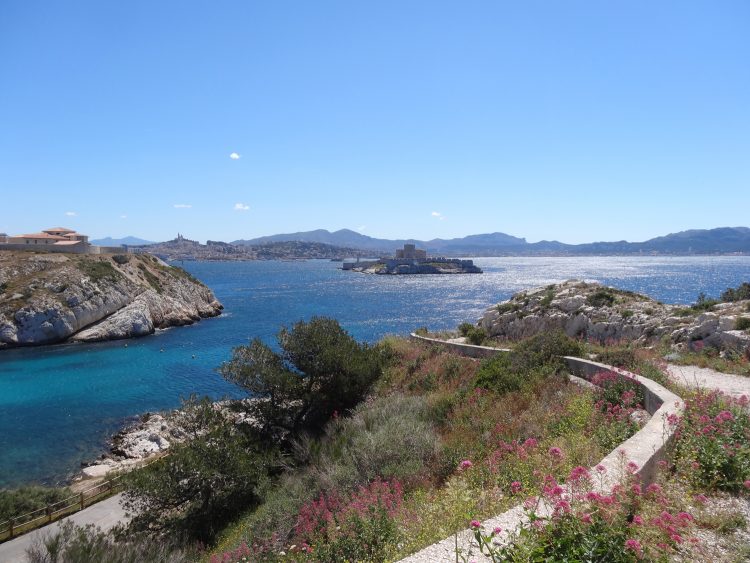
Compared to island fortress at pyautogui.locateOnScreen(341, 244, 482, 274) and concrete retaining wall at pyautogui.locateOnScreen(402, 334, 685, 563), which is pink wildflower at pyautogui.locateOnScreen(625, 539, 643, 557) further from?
island fortress at pyautogui.locateOnScreen(341, 244, 482, 274)

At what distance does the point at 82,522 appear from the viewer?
15461mm

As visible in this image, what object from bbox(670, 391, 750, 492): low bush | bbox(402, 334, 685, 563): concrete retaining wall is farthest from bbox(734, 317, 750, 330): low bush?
bbox(670, 391, 750, 492): low bush

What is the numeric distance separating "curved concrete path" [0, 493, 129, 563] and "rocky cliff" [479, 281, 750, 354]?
21.7m

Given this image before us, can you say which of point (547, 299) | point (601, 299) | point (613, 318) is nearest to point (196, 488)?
point (613, 318)

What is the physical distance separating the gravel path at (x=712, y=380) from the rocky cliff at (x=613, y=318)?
135 inches

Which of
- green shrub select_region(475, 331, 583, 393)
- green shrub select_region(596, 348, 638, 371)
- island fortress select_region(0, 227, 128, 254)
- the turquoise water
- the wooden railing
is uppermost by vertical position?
island fortress select_region(0, 227, 128, 254)

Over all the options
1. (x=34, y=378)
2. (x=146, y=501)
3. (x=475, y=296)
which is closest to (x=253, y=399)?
(x=146, y=501)

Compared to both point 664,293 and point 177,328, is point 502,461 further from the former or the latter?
point 664,293

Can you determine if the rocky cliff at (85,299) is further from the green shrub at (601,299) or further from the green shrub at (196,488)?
the green shrub at (601,299)

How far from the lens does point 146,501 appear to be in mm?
13727

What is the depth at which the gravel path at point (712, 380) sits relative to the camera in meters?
10.5

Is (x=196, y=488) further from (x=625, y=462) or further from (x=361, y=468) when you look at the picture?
(x=625, y=462)

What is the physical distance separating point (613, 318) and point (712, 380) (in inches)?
550

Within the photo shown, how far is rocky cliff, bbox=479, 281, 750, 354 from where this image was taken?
17.6m
